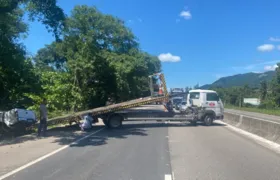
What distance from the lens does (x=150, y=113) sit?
20312 mm

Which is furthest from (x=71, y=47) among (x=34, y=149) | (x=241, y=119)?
(x=34, y=149)

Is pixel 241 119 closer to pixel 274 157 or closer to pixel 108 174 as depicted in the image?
pixel 274 157

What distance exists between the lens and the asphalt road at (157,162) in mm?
7391

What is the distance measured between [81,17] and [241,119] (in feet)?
103

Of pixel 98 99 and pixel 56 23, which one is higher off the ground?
pixel 56 23

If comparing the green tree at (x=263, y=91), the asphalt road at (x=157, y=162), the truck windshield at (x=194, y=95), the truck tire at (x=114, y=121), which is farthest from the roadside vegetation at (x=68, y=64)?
the green tree at (x=263, y=91)

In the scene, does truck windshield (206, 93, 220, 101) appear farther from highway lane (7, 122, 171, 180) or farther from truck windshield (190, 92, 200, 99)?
highway lane (7, 122, 171, 180)

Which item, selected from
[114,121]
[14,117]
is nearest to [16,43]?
[14,117]

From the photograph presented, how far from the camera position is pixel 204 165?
8.56 m

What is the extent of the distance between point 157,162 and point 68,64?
20093 mm

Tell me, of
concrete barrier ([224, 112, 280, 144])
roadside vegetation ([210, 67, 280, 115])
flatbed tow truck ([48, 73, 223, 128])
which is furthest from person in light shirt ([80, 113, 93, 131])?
roadside vegetation ([210, 67, 280, 115])

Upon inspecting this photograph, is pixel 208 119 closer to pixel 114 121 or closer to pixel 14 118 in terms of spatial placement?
pixel 114 121

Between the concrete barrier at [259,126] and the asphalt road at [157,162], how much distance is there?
140 cm

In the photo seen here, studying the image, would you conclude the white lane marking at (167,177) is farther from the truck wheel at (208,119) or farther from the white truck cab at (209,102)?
the truck wheel at (208,119)
